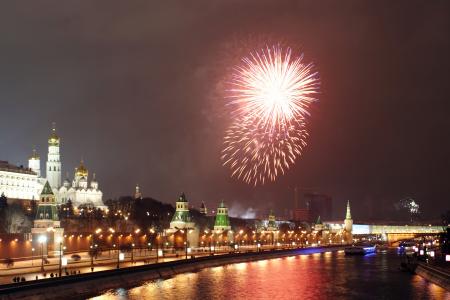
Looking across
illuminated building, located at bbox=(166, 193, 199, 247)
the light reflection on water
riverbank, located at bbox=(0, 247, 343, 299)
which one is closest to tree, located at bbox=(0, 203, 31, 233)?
illuminated building, located at bbox=(166, 193, 199, 247)

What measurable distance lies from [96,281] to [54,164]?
9836 centimetres

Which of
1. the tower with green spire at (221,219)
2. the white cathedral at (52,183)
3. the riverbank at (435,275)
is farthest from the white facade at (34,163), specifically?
the riverbank at (435,275)

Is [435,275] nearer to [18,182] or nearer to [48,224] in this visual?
[48,224]

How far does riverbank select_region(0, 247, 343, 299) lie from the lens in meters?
34.2

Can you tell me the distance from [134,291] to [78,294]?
18.6 feet

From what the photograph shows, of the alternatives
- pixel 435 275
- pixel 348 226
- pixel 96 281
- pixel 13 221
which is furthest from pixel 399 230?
pixel 96 281

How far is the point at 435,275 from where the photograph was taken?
171 feet

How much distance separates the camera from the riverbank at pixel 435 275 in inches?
1874

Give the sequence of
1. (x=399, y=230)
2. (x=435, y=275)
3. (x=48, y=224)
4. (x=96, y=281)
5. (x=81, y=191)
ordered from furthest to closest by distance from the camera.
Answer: (x=399, y=230)
(x=81, y=191)
(x=48, y=224)
(x=435, y=275)
(x=96, y=281)

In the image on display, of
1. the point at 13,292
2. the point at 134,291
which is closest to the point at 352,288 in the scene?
the point at 134,291

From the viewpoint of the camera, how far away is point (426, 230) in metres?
174

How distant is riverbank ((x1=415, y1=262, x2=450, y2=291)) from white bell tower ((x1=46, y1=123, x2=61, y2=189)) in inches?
3480

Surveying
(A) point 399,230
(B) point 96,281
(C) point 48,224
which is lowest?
(B) point 96,281

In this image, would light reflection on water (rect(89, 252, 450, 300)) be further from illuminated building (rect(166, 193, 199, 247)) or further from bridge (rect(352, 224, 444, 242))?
bridge (rect(352, 224, 444, 242))
